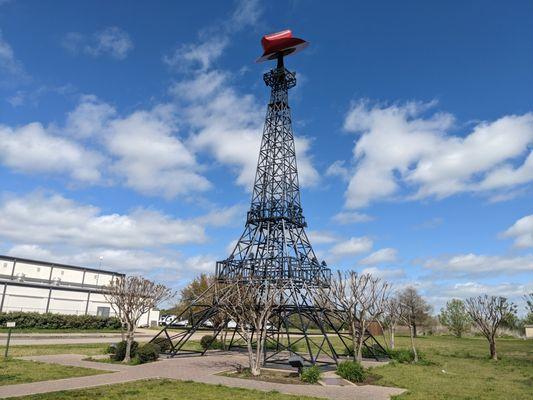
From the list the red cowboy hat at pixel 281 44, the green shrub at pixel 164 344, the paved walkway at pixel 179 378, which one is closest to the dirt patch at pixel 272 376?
the paved walkway at pixel 179 378

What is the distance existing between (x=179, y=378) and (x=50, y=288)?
3937cm

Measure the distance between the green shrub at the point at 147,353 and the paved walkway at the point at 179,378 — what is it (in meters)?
0.50

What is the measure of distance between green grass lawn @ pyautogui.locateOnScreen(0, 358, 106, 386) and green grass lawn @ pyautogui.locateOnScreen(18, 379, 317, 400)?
121 inches

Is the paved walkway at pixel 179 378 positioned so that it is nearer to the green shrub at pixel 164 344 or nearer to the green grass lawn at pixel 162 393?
the green grass lawn at pixel 162 393

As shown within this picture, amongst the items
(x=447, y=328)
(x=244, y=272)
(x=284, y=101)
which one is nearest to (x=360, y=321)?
(x=244, y=272)

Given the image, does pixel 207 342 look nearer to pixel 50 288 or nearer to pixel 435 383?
pixel 435 383

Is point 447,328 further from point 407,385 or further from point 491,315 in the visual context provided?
point 407,385

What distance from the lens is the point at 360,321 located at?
20.3m

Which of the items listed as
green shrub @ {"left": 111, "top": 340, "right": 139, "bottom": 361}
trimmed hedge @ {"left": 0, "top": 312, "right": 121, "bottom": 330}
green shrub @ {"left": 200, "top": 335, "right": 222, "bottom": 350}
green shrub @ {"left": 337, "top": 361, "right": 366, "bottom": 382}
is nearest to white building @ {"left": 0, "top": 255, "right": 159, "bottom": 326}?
trimmed hedge @ {"left": 0, "top": 312, "right": 121, "bottom": 330}

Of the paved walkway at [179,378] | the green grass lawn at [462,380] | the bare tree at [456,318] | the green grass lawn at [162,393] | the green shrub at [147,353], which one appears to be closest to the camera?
the green grass lawn at [162,393]

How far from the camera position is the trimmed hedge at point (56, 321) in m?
40.3

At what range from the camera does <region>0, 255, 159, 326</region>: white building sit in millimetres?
45062

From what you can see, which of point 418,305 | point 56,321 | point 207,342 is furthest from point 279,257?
point 418,305

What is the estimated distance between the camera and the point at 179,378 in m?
15.9
